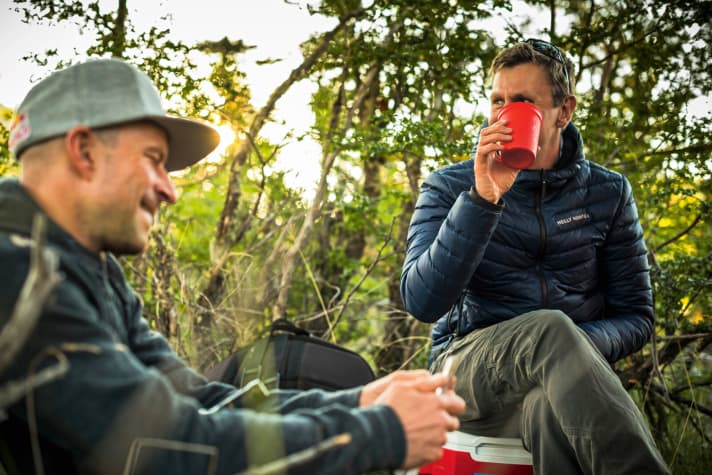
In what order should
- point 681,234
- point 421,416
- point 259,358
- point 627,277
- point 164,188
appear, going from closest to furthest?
point 421,416
point 164,188
point 259,358
point 627,277
point 681,234

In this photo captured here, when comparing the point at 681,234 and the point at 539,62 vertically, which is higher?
the point at 539,62

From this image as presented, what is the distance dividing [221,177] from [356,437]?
3.25 metres

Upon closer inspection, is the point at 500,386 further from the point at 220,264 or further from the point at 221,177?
the point at 221,177

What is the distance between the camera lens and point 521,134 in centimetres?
224

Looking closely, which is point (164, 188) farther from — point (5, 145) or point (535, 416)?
point (5, 145)

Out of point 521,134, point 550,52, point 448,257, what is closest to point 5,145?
point 448,257

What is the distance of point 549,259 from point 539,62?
29.5 inches

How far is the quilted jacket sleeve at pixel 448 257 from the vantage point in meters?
2.20

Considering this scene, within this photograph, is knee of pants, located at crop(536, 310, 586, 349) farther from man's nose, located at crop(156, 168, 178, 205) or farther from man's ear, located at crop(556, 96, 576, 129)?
man's nose, located at crop(156, 168, 178, 205)

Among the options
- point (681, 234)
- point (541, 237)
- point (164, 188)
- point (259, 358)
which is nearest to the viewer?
point (164, 188)

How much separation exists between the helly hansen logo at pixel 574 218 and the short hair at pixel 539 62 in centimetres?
44

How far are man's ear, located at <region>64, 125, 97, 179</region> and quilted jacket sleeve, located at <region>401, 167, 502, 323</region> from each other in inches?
48.3

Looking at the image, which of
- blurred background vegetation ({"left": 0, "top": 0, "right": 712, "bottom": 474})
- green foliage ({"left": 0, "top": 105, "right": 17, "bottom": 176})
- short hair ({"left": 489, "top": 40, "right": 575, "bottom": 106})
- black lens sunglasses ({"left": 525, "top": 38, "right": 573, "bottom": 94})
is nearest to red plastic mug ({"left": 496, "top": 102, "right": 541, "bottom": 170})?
short hair ({"left": 489, "top": 40, "right": 575, "bottom": 106})

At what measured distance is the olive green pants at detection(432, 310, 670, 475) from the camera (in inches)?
70.6
